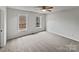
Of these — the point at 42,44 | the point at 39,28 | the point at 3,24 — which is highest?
the point at 3,24

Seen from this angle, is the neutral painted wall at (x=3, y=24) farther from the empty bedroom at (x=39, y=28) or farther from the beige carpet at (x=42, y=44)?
the beige carpet at (x=42, y=44)

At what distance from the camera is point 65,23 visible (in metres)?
2.41

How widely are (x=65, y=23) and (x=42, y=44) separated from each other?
32.2 inches

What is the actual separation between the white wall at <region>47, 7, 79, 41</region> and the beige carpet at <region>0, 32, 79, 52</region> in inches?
5.7

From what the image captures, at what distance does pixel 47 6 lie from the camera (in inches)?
79.3

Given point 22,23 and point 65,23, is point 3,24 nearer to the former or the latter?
point 22,23

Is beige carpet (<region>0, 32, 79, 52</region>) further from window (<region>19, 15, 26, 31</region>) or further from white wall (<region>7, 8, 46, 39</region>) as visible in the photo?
window (<region>19, 15, 26, 31</region>)

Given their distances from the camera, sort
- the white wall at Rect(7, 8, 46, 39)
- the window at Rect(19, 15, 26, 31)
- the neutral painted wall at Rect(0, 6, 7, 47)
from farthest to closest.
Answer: the window at Rect(19, 15, 26, 31) < the white wall at Rect(7, 8, 46, 39) < the neutral painted wall at Rect(0, 6, 7, 47)

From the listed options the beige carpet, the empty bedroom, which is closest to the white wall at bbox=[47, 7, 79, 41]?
the empty bedroom

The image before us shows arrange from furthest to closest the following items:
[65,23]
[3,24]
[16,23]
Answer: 1. [65,23]
2. [16,23]
3. [3,24]

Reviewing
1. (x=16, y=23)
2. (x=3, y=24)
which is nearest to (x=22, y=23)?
(x=16, y=23)

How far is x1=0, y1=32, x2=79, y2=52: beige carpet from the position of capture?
2.16m
